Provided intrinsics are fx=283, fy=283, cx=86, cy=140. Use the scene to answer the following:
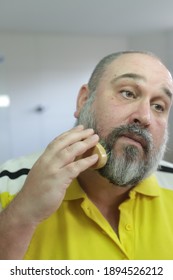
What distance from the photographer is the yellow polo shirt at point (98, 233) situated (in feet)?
2.29

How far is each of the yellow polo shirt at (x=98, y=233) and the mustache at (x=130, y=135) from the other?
17cm

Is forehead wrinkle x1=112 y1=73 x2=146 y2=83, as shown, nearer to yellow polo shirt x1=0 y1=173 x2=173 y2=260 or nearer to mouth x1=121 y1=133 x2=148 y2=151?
mouth x1=121 y1=133 x2=148 y2=151

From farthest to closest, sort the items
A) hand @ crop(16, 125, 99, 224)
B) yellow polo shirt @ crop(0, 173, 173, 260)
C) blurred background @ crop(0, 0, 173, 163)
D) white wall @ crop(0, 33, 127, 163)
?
white wall @ crop(0, 33, 127, 163), blurred background @ crop(0, 0, 173, 163), yellow polo shirt @ crop(0, 173, 173, 260), hand @ crop(16, 125, 99, 224)

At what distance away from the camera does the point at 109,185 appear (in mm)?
793

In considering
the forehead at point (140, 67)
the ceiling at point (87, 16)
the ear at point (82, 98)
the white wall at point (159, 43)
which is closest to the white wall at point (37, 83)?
the ceiling at point (87, 16)

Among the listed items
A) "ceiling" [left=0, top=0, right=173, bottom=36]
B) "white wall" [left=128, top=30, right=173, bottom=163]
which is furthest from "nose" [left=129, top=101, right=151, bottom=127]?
"white wall" [left=128, top=30, right=173, bottom=163]

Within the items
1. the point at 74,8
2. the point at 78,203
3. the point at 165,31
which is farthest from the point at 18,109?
the point at 78,203

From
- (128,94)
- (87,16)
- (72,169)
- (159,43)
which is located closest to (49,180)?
(72,169)

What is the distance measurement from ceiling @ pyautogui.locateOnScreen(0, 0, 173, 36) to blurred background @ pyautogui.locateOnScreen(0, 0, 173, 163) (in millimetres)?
13

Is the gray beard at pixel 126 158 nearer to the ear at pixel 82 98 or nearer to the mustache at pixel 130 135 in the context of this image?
the mustache at pixel 130 135

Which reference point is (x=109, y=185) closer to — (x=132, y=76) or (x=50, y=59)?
(x=132, y=76)

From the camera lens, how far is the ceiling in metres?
2.99
